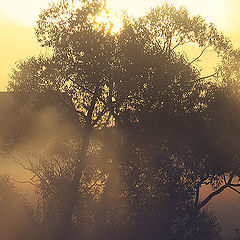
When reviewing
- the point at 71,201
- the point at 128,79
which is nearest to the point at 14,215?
the point at 71,201

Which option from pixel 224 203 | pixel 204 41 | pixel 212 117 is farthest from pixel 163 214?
pixel 224 203

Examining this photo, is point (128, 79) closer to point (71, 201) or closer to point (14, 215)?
point (71, 201)

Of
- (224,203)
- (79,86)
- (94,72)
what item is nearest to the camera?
(94,72)

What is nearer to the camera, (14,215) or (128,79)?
(128,79)

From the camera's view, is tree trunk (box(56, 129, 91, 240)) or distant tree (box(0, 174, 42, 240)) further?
distant tree (box(0, 174, 42, 240))

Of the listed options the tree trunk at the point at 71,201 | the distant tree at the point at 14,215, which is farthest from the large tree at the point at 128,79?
the distant tree at the point at 14,215

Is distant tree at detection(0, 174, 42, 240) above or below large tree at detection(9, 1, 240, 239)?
below

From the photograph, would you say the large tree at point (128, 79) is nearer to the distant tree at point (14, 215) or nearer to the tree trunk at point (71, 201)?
the tree trunk at point (71, 201)

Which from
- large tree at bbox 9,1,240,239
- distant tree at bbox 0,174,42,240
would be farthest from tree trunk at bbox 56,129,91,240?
distant tree at bbox 0,174,42,240

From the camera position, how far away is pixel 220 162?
923 inches

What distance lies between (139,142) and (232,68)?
24.4ft

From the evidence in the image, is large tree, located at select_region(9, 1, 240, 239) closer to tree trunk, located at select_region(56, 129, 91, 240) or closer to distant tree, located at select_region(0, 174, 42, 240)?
tree trunk, located at select_region(56, 129, 91, 240)

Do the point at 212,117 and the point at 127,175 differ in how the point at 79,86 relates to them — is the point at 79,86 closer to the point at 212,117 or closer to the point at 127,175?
the point at 127,175

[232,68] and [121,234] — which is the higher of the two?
[232,68]
